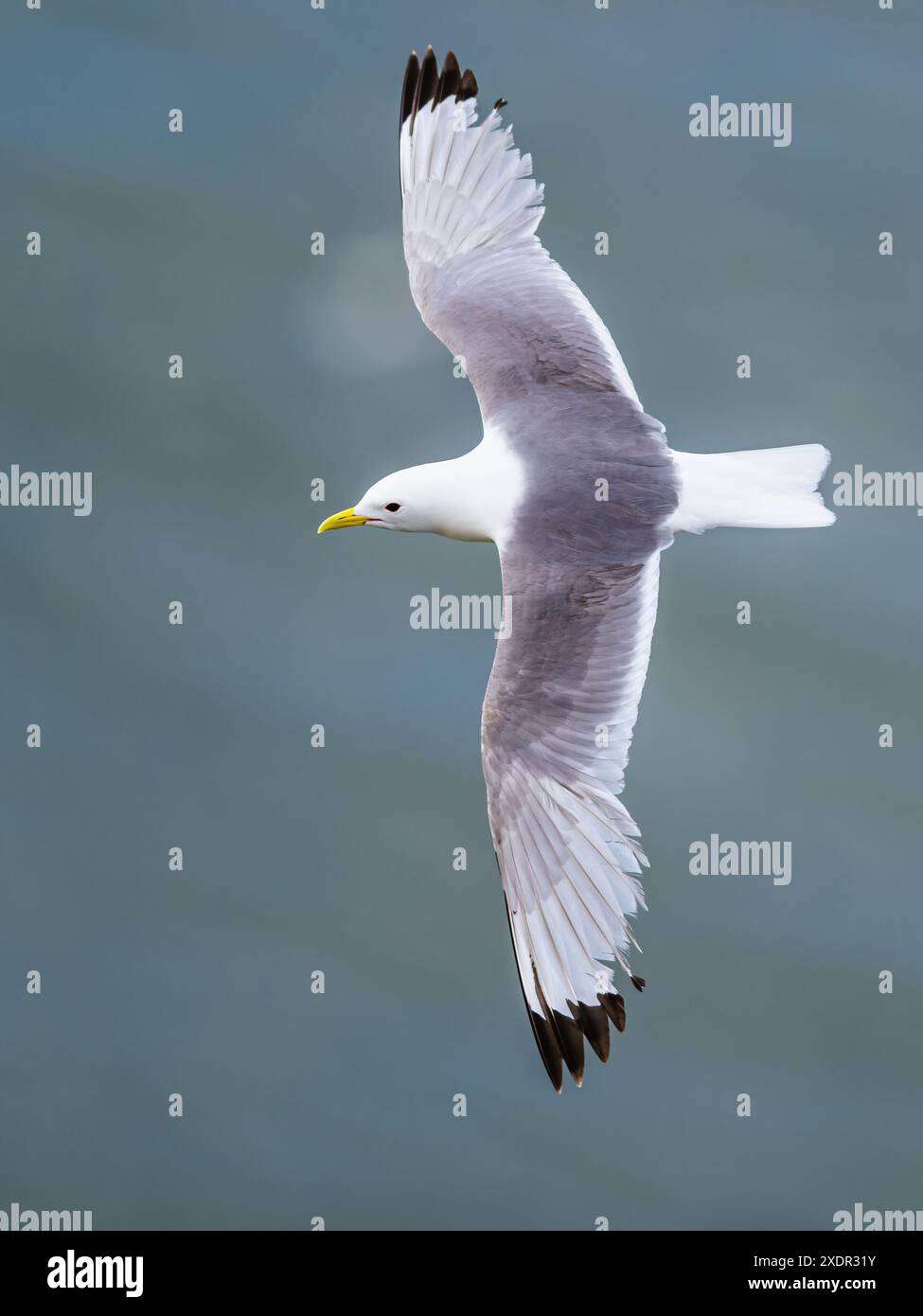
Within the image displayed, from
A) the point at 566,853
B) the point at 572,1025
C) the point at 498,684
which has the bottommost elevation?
the point at 572,1025

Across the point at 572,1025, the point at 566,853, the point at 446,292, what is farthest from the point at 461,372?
the point at 572,1025

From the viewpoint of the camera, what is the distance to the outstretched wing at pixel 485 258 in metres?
3.81

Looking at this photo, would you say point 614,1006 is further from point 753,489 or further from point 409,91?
point 409,91

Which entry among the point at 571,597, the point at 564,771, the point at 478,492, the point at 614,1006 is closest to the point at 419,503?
the point at 478,492

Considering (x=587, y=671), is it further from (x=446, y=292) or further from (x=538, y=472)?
(x=446, y=292)

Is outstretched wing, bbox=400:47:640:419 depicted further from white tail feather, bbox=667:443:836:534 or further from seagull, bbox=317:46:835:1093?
white tail feather, bbox=667:443:836:534

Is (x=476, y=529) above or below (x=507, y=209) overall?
below

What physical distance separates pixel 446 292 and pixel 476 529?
577 mm

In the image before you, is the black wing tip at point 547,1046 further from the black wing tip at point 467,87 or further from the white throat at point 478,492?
the black wing tip at point 467,87

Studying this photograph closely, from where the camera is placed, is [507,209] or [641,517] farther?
[507,209]

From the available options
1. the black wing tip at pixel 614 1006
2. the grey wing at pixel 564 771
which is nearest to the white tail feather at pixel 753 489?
the grey wing at pixel 564 771

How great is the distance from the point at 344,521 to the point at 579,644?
513 millimetres

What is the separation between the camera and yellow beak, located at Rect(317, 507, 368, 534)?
3729 mm

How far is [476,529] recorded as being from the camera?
143 inches
